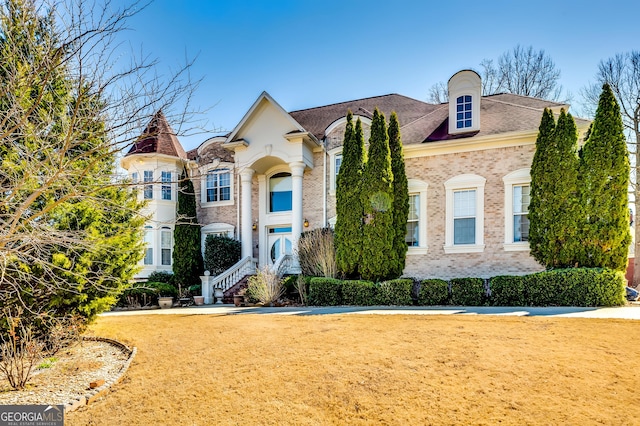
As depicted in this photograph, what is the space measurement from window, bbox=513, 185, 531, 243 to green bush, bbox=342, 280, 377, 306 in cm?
543

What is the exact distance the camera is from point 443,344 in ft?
20.9

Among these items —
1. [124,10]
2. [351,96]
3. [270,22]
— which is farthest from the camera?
[351,96]

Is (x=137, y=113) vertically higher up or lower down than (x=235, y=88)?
lower down

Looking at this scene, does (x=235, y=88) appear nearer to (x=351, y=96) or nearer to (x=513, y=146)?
(x=513, y=146)

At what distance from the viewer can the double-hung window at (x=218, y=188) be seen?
20.1m

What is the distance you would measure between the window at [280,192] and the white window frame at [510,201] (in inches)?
359

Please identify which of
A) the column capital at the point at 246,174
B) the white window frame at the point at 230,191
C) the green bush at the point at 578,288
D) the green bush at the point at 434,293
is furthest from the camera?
the white window frame at the point at 230,191

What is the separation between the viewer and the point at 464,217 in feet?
49.2

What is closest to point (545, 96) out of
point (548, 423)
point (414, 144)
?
point (414, 144)

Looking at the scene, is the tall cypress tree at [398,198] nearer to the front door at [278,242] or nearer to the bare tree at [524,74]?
the front door at [278,242]

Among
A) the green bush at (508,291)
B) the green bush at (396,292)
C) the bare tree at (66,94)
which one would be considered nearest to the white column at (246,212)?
the green bush at (396,292)

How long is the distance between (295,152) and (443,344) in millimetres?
12182

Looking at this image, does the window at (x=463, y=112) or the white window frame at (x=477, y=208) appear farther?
the window at (x=463, y=112)

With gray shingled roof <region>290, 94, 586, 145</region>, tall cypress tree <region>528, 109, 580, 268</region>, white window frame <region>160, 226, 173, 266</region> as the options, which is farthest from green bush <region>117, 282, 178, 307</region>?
tall cypress tree <region>528, 109, 580, 268</region>
